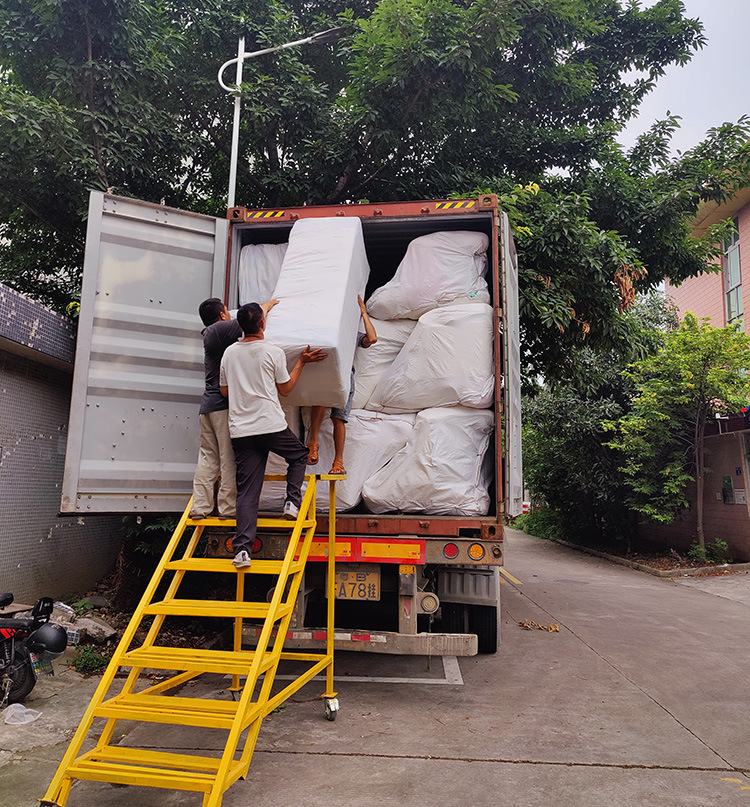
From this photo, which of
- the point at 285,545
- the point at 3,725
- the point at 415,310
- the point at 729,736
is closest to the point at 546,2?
the point at 415,310

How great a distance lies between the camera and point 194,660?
120 inches

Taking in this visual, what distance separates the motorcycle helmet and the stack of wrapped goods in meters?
1.51

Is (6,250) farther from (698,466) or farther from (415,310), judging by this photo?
(698,466)

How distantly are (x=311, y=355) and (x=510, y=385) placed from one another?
161cm

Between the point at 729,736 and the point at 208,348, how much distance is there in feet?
12.8

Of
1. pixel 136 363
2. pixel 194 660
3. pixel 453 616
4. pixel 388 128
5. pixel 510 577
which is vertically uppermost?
pixel 388 128

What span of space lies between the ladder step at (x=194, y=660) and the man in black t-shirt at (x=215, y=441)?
3.24ft

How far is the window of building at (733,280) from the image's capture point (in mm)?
18000

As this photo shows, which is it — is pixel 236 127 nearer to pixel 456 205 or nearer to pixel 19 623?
pixel 456 205

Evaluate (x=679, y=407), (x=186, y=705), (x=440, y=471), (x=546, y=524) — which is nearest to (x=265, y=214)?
(x=440, y=471)

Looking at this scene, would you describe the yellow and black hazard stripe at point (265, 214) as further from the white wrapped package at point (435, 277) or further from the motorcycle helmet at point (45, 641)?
the motorcycle helmet at point (45, 641)

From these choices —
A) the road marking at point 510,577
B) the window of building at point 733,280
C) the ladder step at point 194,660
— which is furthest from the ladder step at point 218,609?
the window of building at point 733,280

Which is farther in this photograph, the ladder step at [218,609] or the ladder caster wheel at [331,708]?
the ladder caster wheel at [331,708]

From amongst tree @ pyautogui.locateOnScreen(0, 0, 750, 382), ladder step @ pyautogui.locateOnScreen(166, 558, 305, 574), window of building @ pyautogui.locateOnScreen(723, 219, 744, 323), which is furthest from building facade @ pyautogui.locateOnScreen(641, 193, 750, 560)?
ladder step @ pyautogui.locateOnScreen(166, 558, 305, 574)
